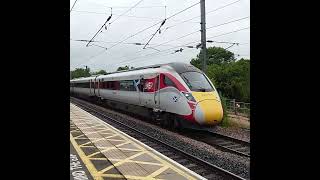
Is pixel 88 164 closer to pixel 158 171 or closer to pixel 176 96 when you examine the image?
pixel 158 171

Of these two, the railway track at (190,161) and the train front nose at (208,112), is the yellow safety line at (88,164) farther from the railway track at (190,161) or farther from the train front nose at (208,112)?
the train front nose at (208,112)

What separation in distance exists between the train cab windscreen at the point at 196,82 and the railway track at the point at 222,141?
1823mm

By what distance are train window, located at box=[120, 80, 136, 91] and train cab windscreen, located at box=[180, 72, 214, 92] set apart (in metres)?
5.58

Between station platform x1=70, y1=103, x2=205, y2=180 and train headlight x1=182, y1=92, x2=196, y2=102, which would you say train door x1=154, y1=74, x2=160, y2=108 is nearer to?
train headlight x1=182, y1=92, x2=196, y2=102

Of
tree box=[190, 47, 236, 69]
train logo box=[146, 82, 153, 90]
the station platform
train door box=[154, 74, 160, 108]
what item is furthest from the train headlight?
tree box=[190, 47, 236, 69]

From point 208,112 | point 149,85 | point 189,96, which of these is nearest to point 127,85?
point 149,85

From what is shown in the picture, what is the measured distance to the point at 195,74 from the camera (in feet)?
48.8

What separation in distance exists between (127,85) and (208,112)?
8.49 m

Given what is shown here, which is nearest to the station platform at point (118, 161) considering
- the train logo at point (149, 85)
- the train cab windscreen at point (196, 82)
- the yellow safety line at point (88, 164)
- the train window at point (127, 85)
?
the yellow safety line at point (88, 164)

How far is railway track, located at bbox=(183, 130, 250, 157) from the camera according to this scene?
37.9 ft

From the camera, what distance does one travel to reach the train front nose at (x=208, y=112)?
44.0 feet
